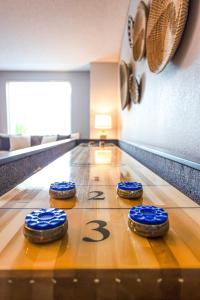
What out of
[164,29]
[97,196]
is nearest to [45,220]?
[97,196]

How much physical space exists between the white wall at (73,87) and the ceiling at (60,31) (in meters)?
0.53

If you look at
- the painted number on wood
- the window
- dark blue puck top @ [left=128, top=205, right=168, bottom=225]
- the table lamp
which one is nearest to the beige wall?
the table lamp

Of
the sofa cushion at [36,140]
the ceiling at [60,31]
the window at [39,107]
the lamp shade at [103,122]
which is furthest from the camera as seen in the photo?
the window at [39,107]

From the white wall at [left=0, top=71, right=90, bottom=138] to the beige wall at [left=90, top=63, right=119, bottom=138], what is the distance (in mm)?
744

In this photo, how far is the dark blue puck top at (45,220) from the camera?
0.34m

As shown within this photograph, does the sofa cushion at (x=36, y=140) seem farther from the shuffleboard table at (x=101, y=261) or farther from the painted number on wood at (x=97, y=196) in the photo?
the shuffleboard table at (x=101, y=261)

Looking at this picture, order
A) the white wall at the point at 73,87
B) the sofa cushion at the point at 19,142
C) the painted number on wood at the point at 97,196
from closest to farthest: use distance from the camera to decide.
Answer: the painted number on wood at the point at 97,196 → the sofa cushion at the point at 19,142 → the white wall at the point at 73,87

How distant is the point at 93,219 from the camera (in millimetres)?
424

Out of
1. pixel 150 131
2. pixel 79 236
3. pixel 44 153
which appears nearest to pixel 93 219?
pixel 79 236

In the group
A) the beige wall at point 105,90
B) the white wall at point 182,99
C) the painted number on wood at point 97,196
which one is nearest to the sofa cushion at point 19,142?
the beige wall at point 105,90

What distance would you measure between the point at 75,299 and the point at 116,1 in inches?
117

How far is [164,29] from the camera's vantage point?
3.45ft

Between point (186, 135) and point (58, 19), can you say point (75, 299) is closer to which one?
point (186, 135)

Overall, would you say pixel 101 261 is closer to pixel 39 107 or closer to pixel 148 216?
pixel 148 216
